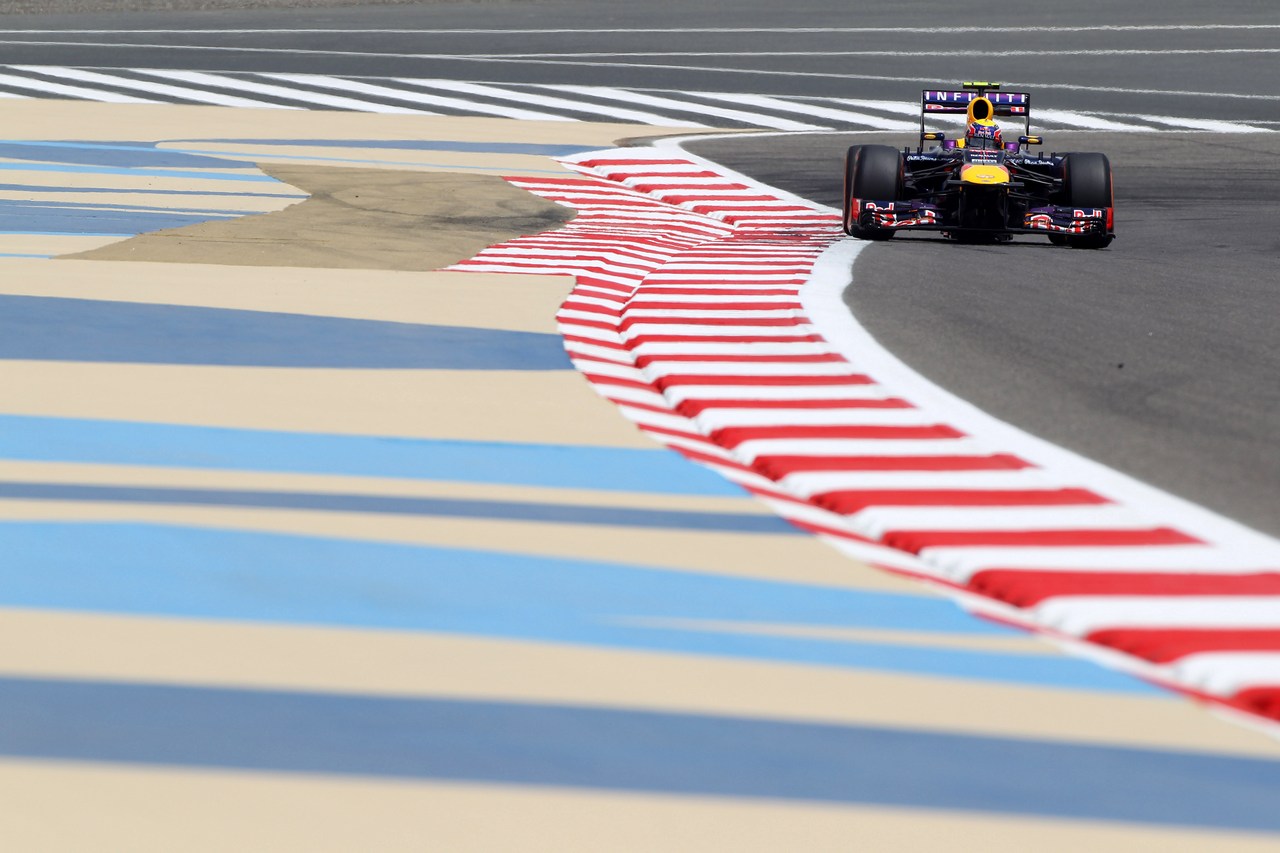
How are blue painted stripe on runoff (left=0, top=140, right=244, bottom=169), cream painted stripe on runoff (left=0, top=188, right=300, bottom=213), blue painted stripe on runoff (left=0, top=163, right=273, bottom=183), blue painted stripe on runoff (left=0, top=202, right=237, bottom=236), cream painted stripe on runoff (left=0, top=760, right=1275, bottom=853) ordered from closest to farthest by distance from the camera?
cream painted stripe on runoff (left=0, top=760, right=1275, bottom=853)
blue painted stripe on runoff (left=0, top=202, right=237, bottom=236)
cream painted stripe on runoff (left=0, top=188, right=300, bottom=213)
blue painted stripe on runoff (left=0, top=163, right=273, bottom=183)
blue painted stripe on runoff (left=0, top=140, right=244, bottom=169)

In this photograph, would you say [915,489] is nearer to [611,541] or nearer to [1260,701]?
[611,541]

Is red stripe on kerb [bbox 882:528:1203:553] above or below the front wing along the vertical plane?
above

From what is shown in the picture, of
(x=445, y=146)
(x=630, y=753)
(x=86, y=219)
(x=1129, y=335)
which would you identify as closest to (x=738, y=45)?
(x=445, y=146)

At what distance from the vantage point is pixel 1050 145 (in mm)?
19812

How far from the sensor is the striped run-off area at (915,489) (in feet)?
13.4

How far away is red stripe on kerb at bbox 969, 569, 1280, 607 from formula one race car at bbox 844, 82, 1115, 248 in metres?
8.43

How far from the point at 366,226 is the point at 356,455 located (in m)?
6.81

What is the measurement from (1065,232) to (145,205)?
618cm

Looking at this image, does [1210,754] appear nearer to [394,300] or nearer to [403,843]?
[403,843]

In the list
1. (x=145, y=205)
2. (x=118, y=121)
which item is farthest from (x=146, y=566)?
(x=118, y=121)

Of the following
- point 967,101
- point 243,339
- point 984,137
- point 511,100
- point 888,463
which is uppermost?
point 967,101

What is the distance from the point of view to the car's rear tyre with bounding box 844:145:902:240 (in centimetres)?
1284

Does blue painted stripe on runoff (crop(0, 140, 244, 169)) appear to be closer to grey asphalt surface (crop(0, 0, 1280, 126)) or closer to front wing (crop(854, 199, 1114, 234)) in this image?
front wing (crop(854, 199, 1114, 234))

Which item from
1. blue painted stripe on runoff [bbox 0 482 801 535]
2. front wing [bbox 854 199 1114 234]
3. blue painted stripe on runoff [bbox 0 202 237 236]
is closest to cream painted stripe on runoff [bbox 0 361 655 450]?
blue painted stripe on runoff [bbox 0 482 801 535]
